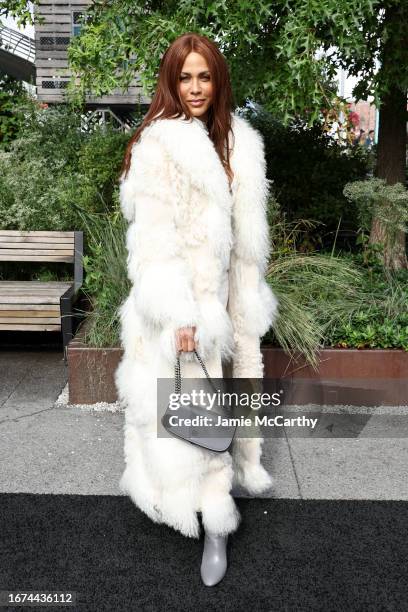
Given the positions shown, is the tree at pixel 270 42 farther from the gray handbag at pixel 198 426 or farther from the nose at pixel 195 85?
the gray handbag at pixel 198 426

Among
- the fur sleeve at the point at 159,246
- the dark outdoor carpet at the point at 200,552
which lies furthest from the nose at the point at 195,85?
the dark outdoor carpet at the point at 200,552

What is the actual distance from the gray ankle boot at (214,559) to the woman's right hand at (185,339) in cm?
79

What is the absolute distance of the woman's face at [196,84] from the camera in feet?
7.34

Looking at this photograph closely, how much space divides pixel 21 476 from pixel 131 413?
1046 mm

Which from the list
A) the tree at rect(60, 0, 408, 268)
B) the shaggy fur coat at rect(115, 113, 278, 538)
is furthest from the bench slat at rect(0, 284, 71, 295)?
the shaggy fur coat at rect(115, 113, 278, 538)

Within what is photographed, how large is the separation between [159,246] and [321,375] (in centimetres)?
223

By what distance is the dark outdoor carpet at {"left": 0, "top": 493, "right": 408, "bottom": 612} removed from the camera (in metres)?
2.30

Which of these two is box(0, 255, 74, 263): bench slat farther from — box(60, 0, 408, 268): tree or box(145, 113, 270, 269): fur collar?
box(145, 113, 270, 269): fur collar

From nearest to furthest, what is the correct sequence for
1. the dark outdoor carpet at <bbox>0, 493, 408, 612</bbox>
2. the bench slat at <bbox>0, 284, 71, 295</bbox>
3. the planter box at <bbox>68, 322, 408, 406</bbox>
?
the dark outdoor carpet at <bbox>0, 493, 408, 612</bbox> → the planter box at <bbox>68, 322, 408, 406</bbox> → the bench slat at <bbox>0, 284, 71, 295</bbox>

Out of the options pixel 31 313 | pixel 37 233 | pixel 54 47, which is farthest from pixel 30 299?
pixel 54 47

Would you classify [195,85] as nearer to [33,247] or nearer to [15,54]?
[33,247]

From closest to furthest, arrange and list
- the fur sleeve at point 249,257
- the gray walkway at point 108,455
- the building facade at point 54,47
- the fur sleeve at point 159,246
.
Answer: the fur sleeve at point 159,246 → the fur sleeve at point 249,257 → the gray walkway at point 108,455 → the building facade at point 54,47

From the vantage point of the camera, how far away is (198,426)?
228cm

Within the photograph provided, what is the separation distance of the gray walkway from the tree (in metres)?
2.03
